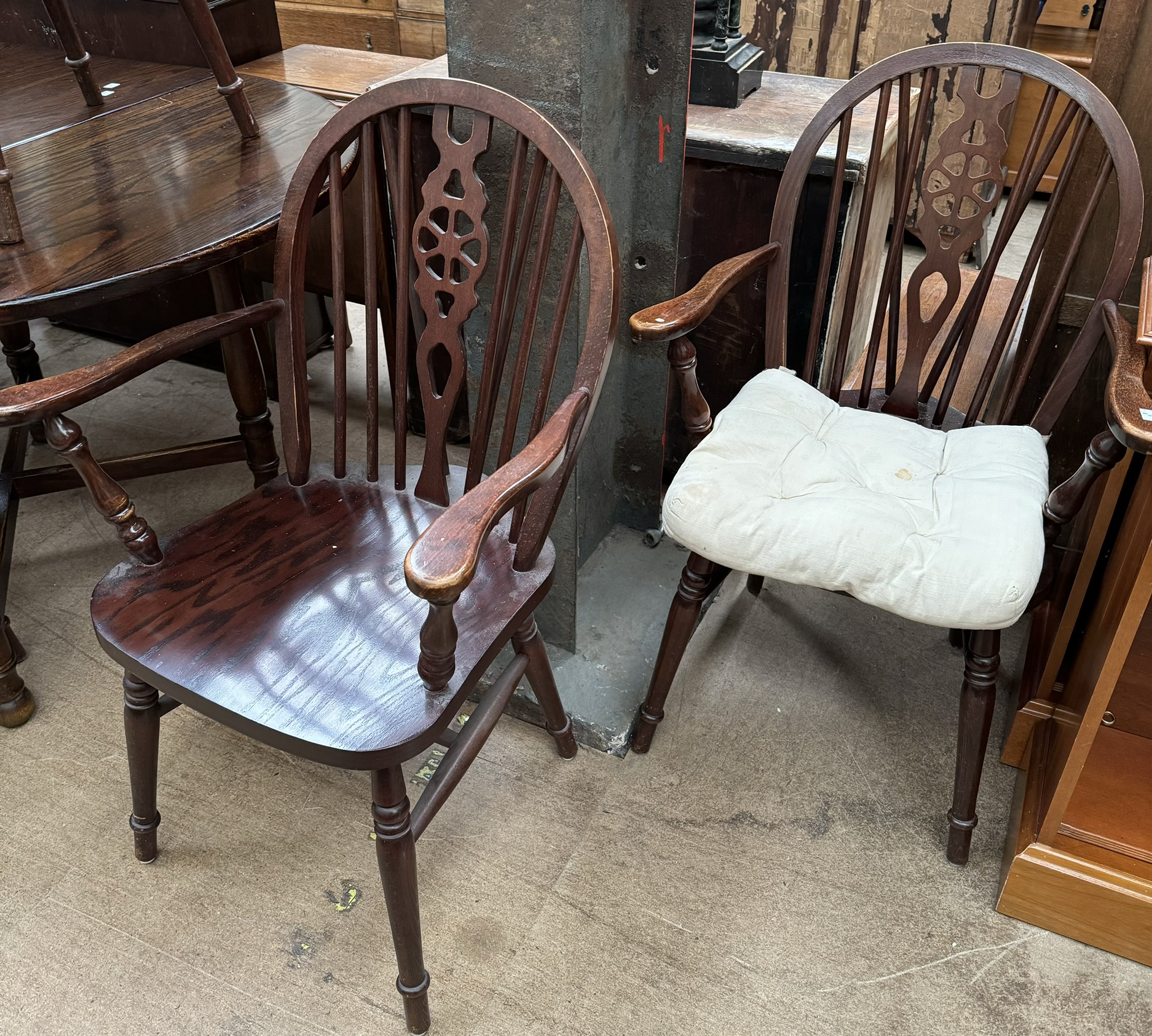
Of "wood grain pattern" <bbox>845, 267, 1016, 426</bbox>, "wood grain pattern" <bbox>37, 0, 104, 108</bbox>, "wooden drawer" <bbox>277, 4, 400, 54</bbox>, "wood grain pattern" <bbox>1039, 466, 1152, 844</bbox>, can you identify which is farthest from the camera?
"wooden drawer" <bbox>277, 4, 400, 54</bbox>

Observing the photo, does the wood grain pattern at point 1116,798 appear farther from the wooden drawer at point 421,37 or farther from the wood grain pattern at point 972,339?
the wooden drawer at point 421,37

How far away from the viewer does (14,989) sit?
134 cm

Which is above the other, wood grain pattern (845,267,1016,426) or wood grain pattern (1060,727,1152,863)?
wood grain pattern (845,267,1016,426)

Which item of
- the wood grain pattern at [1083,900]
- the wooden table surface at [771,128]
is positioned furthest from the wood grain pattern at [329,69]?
the wood grain pattern at [1083,900]

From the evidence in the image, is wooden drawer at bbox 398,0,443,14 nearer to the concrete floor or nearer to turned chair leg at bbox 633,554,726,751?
the concrete floor

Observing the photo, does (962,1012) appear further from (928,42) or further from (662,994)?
(928,42)

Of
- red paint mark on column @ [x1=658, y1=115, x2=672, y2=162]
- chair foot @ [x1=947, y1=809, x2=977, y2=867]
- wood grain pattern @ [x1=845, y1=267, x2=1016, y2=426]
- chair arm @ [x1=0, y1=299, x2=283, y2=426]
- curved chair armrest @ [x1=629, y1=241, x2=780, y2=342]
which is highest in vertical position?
red paint mark on column @ [x1=658, y1=115, x2=672, y2=162]

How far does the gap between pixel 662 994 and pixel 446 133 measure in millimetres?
1189

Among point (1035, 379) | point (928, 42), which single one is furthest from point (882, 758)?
point (928, 42)

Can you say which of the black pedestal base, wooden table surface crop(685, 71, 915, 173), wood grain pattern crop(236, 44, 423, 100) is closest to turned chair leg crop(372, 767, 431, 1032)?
wooden table surface crop(685, 71, 915, 173)

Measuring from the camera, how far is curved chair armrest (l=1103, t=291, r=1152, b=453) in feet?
3.48

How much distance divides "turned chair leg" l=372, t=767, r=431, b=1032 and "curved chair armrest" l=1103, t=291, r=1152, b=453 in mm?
892

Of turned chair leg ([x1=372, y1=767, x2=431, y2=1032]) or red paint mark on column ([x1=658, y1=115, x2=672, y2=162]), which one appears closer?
turned chair leg ([x1=372, y1=767, x2=431, y2=1032])

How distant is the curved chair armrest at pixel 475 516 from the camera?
924 millimetres
